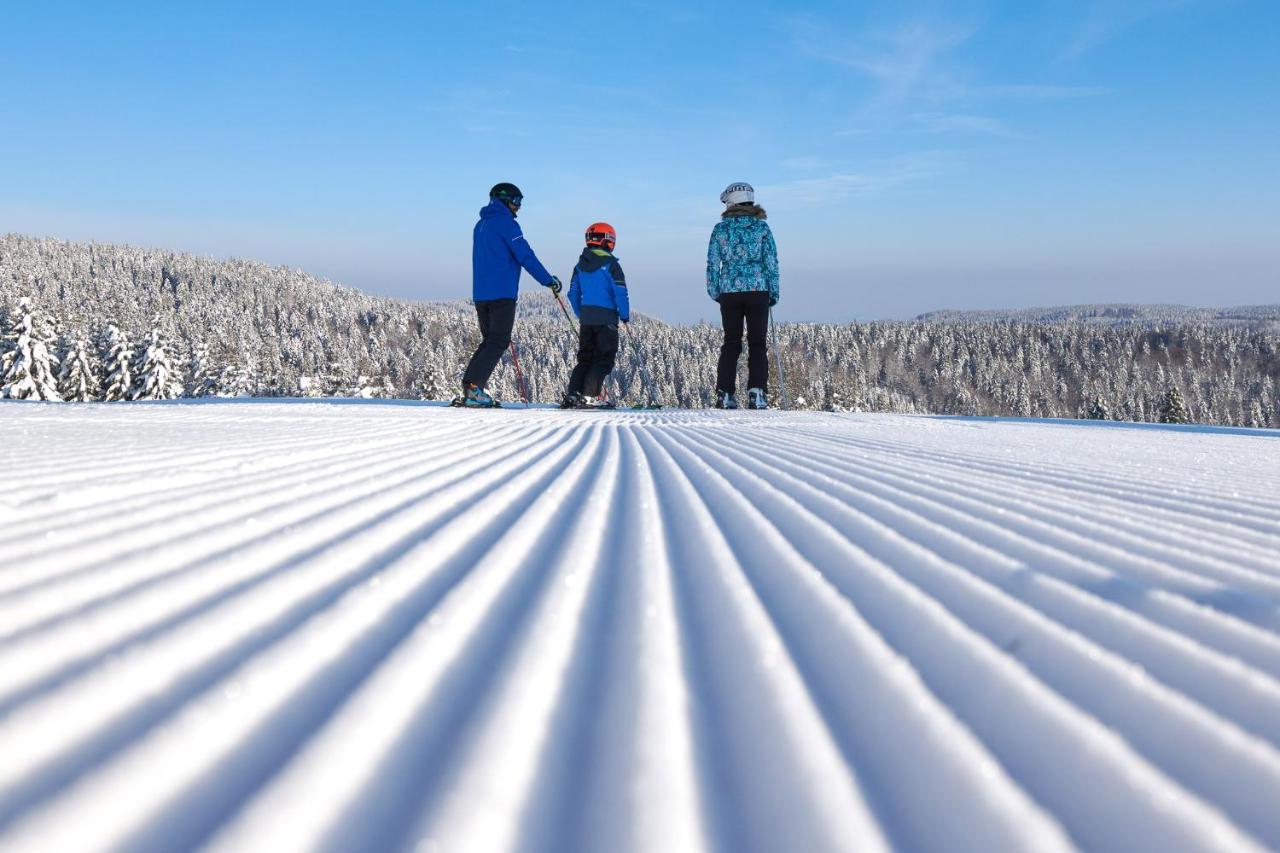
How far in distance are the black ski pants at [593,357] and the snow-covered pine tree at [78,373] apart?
35.7 metres

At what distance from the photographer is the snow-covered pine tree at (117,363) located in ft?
108

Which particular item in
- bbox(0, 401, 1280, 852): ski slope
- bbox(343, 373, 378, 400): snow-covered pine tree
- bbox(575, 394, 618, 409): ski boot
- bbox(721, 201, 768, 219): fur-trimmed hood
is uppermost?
bbox(721, 201, 768, 219): fur-trimmed hood

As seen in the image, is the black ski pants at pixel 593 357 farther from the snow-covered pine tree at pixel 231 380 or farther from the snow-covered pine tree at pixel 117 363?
the snow-covered pine tree at pixel 231 380

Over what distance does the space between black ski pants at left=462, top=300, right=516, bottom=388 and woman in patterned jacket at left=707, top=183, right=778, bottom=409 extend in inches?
85.4

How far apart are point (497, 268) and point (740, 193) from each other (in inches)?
109

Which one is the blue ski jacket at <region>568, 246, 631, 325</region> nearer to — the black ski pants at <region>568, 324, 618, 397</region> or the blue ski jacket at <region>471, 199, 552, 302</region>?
the black ski pants at <region>568, 324, 618, 397</region>

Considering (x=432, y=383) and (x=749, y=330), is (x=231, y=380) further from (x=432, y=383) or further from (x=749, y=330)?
(x=749, y=330)

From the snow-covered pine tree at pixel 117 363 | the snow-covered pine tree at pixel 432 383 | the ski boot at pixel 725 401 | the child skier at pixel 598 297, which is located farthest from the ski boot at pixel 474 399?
the snow-covered pine tree at pixel 117 363

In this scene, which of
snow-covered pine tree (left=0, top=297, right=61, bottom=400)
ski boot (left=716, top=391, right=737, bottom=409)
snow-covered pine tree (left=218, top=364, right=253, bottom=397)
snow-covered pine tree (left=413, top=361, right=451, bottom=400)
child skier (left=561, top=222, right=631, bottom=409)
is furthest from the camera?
snow-covered pine tree (left=218, top=364, right=253, bottom=397)

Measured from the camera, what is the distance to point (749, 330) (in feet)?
24.3

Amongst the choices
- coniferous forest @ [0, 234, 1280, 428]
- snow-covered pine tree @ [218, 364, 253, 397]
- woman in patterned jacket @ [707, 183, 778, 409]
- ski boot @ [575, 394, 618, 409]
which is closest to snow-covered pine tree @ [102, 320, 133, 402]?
snow-covered pine tree @ [218, 364, 253, 397]

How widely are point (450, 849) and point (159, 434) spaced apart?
9.28 feet

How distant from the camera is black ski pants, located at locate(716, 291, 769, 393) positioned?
7.26m

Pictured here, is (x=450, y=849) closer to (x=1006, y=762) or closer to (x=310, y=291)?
(x=1006, y=762)
